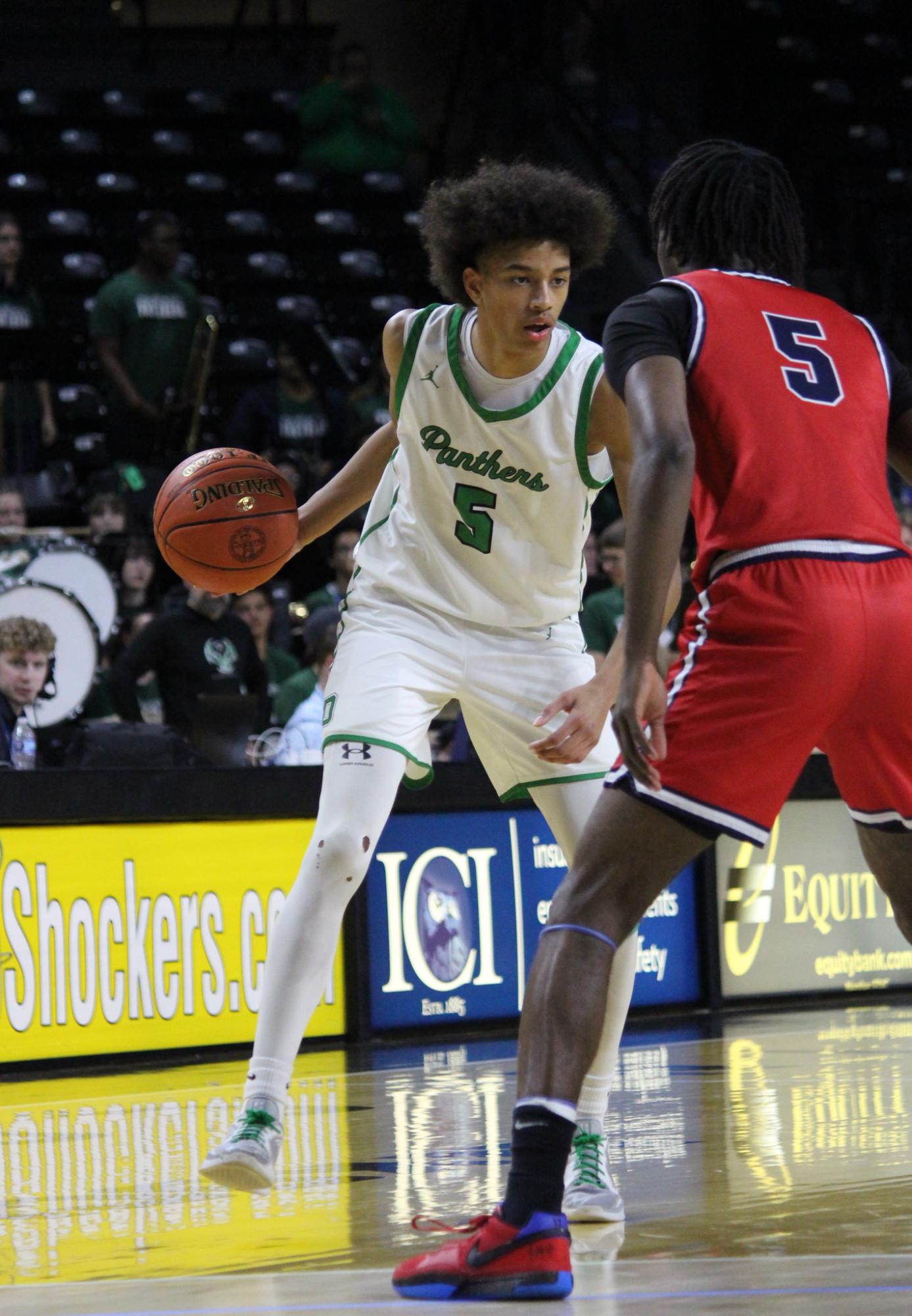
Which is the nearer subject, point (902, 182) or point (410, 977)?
point (410, 977)

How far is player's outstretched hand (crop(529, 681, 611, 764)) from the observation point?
3.79 metres

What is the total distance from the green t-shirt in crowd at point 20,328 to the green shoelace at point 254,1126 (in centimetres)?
873

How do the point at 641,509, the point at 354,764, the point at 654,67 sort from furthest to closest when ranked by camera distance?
the point at 654,67
the point at 354,764
the point at 641,509

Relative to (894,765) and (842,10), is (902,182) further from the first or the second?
(894,765)

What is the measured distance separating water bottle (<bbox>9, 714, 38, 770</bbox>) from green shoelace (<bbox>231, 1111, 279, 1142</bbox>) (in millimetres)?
4280

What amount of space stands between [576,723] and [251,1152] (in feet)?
3.27

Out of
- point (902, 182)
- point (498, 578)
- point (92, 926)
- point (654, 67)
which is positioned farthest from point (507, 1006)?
point (654, 67)

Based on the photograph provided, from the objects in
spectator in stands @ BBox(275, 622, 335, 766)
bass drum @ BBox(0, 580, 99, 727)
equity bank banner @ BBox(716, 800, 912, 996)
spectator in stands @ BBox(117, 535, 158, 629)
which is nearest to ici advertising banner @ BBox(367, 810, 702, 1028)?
spectator in stands @ BBox(275, 622, 335, 766)

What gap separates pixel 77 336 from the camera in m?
13.4

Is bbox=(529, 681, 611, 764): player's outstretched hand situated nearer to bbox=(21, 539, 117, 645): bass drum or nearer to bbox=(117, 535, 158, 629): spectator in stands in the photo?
bbox=(21, 539, 117, 645): bass drum

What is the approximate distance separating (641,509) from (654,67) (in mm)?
15085

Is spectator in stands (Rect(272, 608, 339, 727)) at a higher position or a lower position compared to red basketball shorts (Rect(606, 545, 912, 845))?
higher

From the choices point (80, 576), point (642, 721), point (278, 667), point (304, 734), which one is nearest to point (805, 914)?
point (304, 734)

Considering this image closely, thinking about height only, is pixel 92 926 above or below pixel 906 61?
below
